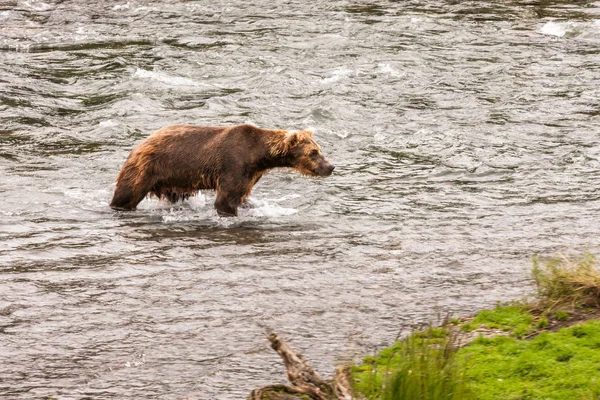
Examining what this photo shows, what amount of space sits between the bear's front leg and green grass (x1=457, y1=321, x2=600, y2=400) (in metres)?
5.20

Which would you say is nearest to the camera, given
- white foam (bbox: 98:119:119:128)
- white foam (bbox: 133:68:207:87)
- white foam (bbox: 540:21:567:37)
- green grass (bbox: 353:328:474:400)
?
green grass (bbox: 353:328:474:400)

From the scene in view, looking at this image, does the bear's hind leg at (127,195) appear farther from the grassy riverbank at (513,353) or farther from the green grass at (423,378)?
the green grass at (423,378)

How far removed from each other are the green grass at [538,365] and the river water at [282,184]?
84cm

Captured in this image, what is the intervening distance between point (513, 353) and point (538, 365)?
380 mm

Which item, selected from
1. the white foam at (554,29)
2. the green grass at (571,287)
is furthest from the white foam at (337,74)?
the green grass at (571,287)

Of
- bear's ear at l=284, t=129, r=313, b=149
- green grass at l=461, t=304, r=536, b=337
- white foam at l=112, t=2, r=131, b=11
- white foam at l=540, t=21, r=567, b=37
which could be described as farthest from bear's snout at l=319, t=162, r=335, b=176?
white foam at l=112, t=2, r=131, b=11

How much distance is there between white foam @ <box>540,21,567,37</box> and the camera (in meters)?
22.7

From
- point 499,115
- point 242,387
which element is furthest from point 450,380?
point 499,115

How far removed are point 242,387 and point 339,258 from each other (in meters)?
3.47

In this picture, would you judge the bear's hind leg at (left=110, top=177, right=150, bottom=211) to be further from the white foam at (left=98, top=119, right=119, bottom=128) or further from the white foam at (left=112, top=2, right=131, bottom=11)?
the white foam at (left=112, top=2, right=131, bottom=11)

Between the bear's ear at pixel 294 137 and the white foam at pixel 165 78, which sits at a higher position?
the bear's ear at pixel 294 137

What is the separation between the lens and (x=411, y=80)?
63.6ft

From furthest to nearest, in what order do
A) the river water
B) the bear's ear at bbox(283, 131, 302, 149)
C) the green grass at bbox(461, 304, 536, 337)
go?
the bear's ear at bbox(283, 131, 302, 149), the river water, the green grass at bbox(461, 304, 536, 337)

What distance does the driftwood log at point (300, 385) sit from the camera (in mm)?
5801
